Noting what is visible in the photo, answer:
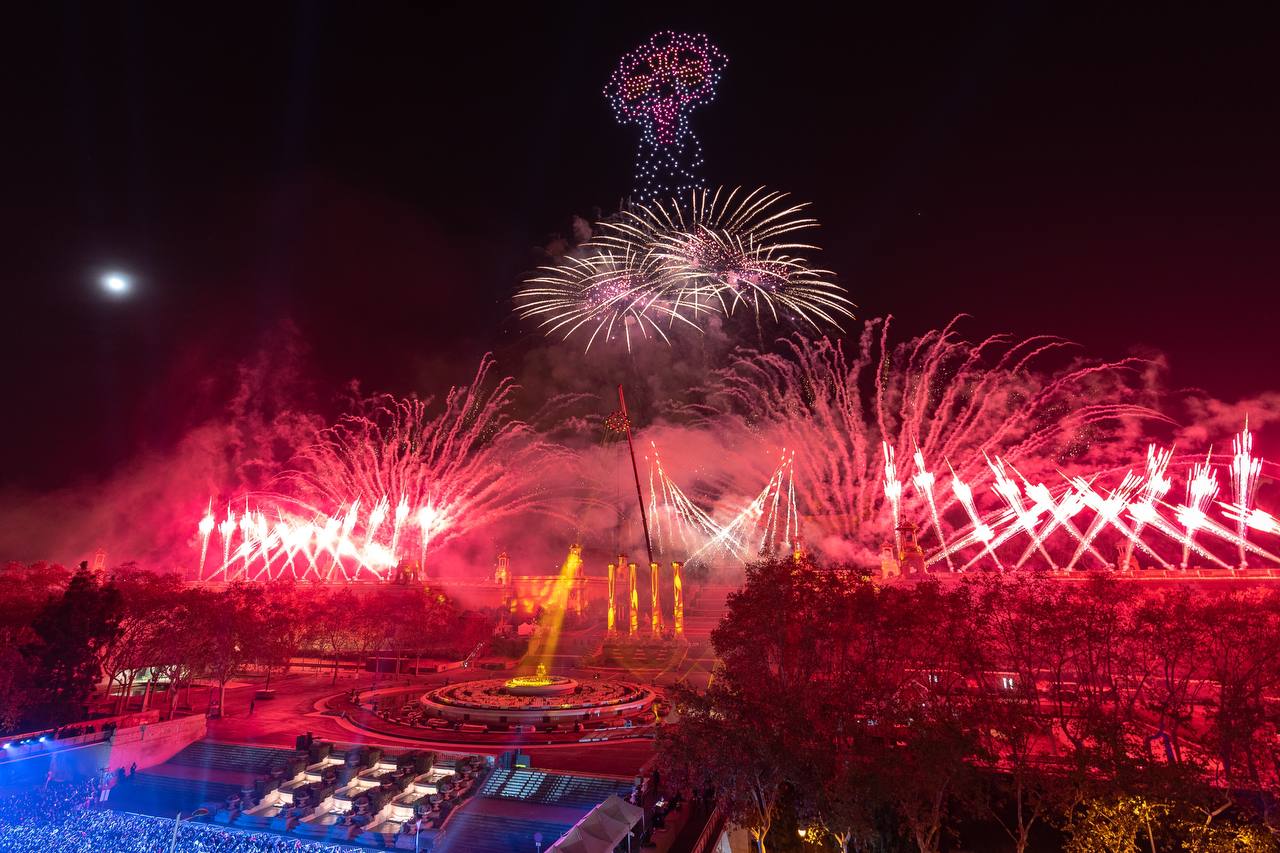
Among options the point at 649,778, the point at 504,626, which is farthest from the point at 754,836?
the point at 504,626

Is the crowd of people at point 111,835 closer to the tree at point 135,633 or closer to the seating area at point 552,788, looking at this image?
the seating area at point 552,788

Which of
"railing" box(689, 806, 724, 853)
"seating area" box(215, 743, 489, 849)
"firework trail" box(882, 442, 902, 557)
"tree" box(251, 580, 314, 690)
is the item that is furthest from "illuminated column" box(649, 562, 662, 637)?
"railing" box(689, 806, 724, 853)

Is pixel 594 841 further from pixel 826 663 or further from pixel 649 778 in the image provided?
pixel 826 663

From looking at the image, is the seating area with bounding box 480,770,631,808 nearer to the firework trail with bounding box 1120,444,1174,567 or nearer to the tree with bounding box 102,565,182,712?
the tree with bounding box 102,565,182,712

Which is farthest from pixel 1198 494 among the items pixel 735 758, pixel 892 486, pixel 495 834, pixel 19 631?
pixel 19 631

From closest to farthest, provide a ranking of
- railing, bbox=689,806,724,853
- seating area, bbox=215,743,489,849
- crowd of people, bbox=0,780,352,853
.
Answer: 1. railing, bbox=689,806,724,853
2. crowd of people, bbox=0,780,352,853
3. seating area, bbox=215,743,489,849

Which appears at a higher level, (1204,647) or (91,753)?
(1204,647)
